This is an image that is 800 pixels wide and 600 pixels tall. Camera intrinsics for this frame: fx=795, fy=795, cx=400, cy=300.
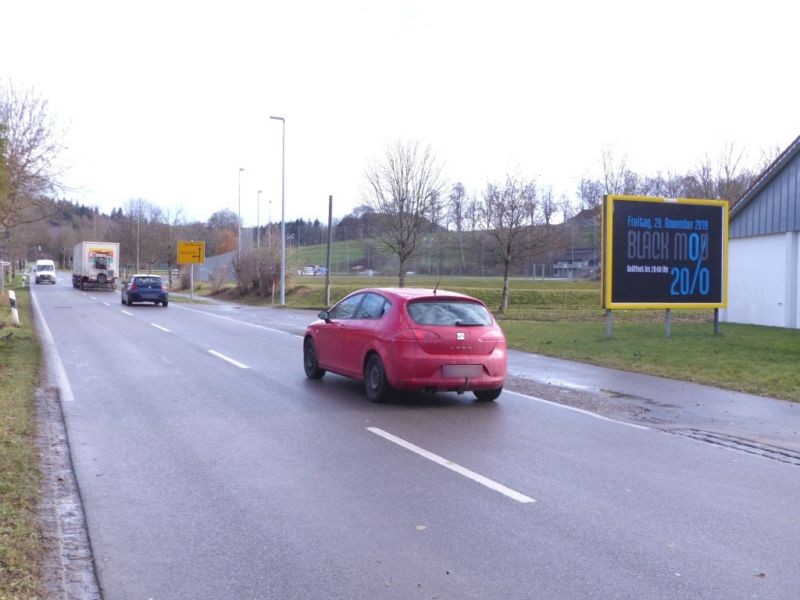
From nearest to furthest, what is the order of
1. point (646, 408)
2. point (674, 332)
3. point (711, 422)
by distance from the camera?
point (711, 422) → point (646, 408) → point (674, 332)

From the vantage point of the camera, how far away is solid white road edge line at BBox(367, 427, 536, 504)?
6.24 meters

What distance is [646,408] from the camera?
10.6 meters

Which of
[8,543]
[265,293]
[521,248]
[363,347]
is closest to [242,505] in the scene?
[8,543]

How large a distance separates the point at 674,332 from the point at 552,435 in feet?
44.6

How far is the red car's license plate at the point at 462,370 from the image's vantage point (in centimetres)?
990

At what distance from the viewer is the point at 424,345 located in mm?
9836

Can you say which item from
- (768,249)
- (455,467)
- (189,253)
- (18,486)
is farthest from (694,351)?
(189,253)

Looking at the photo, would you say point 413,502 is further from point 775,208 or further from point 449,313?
point 775,208

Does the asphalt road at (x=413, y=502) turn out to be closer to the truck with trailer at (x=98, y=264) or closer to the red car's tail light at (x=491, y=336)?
the red car's tail light at (x=491, y=336)

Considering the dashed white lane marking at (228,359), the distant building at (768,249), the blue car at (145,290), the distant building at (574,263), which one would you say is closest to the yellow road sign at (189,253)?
the blue car at (145,290)

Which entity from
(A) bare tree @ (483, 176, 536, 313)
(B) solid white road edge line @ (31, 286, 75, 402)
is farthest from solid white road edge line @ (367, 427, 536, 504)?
(A) bare tree @ (483, 176, 536, 313)

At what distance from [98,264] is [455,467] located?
50.2m

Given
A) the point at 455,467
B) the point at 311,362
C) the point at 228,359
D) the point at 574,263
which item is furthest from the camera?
the point at 574,263

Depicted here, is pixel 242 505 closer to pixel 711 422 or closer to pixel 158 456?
pixel 158 456
